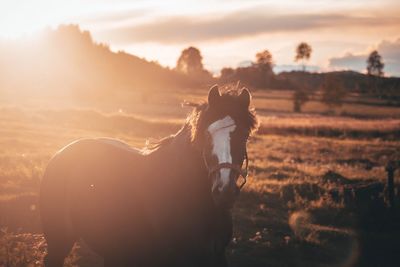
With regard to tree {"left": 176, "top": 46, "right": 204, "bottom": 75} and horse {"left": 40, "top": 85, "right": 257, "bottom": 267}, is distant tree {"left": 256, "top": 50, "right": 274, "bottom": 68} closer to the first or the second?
tree {"left": 176, "top": 46, "right": 204, "bottom": 75}

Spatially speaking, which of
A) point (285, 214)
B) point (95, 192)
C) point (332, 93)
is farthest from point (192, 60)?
point (95, 192)

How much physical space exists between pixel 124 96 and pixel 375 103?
149ft

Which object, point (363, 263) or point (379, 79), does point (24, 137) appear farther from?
point (379, 79)

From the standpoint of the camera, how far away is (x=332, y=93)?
72.9 meters

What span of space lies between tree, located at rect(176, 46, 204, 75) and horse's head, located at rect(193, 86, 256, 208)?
97935mm

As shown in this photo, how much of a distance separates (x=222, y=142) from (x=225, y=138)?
50 mm

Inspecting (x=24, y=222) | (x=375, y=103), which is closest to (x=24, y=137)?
(x=24, y=222)

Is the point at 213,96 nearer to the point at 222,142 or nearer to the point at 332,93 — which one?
the point at 222,142

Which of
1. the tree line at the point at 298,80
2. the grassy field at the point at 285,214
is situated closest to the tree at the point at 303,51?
the tree line at the point at 298,80

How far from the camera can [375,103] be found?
75.0 meters

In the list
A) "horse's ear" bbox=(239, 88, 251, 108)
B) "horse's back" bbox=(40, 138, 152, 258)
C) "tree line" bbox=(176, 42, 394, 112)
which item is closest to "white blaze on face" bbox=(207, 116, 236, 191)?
"horse's ear" bbox=(239, 88, 251, 108)

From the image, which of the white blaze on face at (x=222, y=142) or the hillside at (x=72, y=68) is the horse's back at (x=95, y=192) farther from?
the hillside at (x=72, y=68)

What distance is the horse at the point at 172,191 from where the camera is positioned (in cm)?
379

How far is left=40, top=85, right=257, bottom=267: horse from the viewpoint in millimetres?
3795
